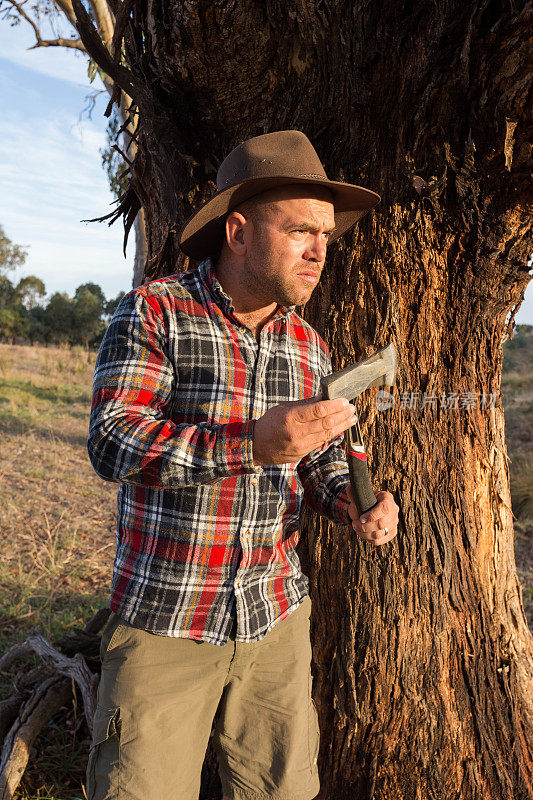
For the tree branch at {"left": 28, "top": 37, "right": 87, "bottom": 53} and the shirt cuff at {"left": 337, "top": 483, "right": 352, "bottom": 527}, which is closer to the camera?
the shirt cuff at {"left": 337, "top": 483, "right": 352, "bottom": 527}

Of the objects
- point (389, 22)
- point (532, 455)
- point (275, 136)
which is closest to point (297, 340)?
point (275, 136)

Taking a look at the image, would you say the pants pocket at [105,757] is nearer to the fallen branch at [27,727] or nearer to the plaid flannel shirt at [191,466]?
the plaid flannel shirt at [191,466]

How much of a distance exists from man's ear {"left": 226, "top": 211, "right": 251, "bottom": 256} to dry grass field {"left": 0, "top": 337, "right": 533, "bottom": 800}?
263cm

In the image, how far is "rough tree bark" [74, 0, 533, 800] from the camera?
7.53ft

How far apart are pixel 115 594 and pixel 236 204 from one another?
4.67 ft

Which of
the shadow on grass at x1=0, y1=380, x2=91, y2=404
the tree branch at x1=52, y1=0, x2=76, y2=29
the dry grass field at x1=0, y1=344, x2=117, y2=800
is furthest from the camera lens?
the shadow on grass at x1=0, y1=380, x2=91, y2=404

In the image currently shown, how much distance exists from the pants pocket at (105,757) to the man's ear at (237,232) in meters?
1.57

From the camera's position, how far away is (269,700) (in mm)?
2125

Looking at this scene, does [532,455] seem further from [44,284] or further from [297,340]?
[44,284]

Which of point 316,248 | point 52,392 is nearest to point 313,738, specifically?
point 316,248

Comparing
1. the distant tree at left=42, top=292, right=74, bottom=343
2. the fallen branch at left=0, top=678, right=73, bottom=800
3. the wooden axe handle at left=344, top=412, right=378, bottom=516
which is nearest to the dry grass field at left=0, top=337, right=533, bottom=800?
the fallen branch at left=0, top=678, right=73, bottom=800

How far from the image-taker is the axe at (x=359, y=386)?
1.55 meters

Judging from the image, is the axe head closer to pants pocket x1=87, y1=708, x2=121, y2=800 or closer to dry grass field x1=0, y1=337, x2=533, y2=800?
pants pocket x1=87, y1=708, x2=121, y2=800

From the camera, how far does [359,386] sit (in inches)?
64.9
